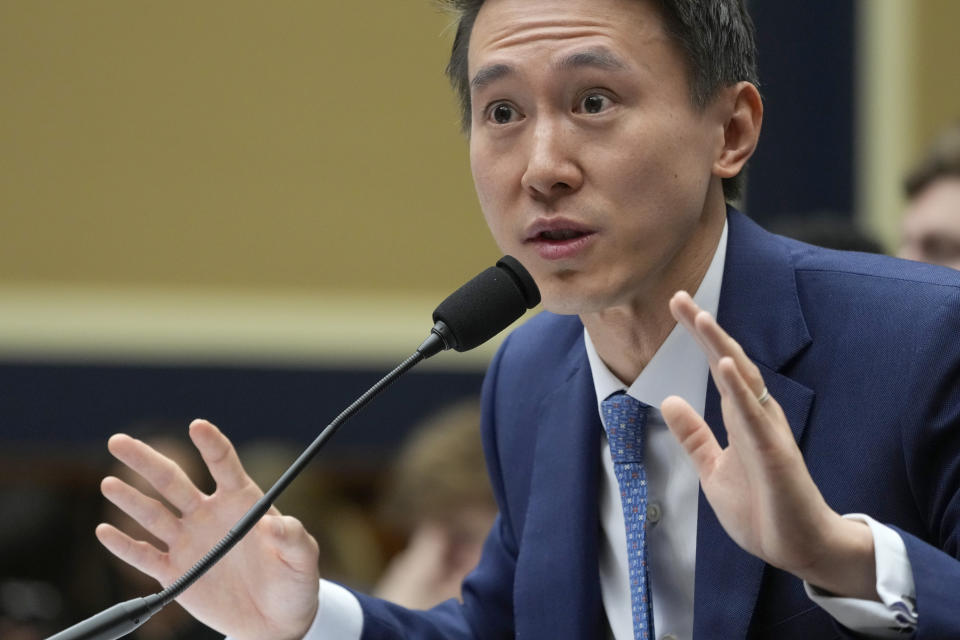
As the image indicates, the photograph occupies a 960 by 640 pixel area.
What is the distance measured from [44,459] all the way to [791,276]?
3743 millimetres

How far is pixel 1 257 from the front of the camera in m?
4.96

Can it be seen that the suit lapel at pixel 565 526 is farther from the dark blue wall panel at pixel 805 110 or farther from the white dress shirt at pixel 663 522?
the dark blue wall panel at pixel 805 110

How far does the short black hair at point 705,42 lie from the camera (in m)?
1.64

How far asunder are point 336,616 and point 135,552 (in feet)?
0.89

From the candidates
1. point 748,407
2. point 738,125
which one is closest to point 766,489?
point 748,407

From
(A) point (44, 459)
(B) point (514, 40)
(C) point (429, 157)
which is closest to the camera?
(B) point (514, 40)

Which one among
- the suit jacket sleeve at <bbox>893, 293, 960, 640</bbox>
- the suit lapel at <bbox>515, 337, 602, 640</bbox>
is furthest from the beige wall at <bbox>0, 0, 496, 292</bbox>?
the suit jacket sleeve at <bbox>893, 293, 960, 640</bbox>

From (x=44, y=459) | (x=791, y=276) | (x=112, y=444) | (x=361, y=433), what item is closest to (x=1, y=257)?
(x=44, y=459)

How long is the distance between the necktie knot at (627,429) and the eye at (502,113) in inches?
15.2

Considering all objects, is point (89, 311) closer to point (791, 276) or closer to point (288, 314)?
point (288, 314)

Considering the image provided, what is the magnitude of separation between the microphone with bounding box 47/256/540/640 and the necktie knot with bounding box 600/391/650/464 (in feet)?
0.76

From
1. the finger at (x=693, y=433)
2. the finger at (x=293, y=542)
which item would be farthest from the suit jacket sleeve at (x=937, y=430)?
the finger at (x=293, y=542)

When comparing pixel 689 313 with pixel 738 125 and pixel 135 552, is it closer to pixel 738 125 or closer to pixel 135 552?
pixel 738 125

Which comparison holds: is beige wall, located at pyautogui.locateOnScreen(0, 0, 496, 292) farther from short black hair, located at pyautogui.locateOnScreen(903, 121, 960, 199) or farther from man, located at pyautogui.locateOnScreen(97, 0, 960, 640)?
man, located at pyautogui.locateOnScreen(97, 0, 960, 640)
